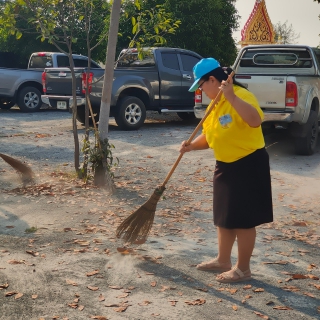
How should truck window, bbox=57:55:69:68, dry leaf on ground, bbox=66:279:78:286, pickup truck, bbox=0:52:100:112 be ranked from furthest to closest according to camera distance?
1. truck window, bbox=57:55:69:68
2. pickup truck, bbox=0:52:100:112
3. dry leaf on ground, bbox=66:279:78:286

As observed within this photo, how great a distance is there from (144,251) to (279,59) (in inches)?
301

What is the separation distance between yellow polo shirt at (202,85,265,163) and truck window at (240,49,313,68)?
7942 mm

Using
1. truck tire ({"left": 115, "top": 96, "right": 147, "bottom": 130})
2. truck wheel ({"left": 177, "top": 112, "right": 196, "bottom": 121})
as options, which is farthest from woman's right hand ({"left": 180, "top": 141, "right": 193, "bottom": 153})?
truck wheel ({"left": 177, "top": 112, "right": 196, "bottom": 121})

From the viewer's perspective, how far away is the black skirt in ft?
15.8

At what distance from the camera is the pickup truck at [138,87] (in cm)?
1447

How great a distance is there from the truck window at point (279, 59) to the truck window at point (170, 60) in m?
3.27

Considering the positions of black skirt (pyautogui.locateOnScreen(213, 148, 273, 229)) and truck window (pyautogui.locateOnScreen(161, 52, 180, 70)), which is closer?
black skirt (pyautogui.locateOnScreen(213, 148, 273, 229))

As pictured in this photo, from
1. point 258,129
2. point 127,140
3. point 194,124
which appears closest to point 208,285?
point 258,129

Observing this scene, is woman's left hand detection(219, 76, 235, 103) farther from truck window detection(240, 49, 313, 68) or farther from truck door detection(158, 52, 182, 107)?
truck door detection(158, 52, 182, 107)

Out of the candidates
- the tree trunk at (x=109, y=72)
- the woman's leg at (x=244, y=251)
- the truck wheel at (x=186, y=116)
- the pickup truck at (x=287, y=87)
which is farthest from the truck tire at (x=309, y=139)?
the woman's leg at (x=244, y=251)

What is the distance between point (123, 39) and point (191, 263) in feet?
67.9

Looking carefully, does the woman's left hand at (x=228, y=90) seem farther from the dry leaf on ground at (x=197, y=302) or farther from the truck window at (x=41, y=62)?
the truck window at (x=41, y=62)

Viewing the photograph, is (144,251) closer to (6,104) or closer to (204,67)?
(204,67)

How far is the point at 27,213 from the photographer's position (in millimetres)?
7258
